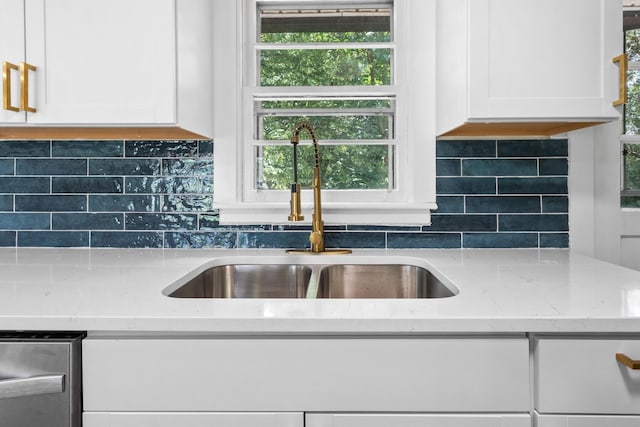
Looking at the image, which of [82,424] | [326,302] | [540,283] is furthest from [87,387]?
[540,283]

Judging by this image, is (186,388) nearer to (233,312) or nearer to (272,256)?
(233,312)

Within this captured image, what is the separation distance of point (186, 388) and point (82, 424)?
219mm

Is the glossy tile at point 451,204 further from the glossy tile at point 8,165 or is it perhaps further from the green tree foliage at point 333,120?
the glossy tile at point 8,165

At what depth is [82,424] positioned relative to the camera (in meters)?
0.94

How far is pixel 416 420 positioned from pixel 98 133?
1.37m

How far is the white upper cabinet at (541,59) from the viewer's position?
1.37 meters

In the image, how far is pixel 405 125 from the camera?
1.84 meters

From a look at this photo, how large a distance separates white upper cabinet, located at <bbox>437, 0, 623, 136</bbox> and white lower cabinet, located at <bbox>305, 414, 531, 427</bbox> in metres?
0.83

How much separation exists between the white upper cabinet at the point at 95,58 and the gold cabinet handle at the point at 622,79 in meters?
1.27

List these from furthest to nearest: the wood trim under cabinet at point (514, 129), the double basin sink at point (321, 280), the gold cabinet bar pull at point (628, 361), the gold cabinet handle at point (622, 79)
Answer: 1. the double basin sink at point (321, 280)
2. the wood trim under cabinet at point (514, 129)
3. the gold cabinet handle at point (622, 79)
4. the gold cabinet bar pull at point (628, 361)

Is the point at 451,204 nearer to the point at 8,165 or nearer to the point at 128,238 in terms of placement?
the point at 128,238

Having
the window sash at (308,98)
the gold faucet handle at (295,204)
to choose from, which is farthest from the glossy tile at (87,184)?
the gold faucet handle at (295,204)

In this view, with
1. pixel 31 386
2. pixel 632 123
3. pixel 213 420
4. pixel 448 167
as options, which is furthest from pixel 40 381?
pixel 632 123

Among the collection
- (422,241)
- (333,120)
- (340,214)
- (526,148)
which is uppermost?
(333,120)
